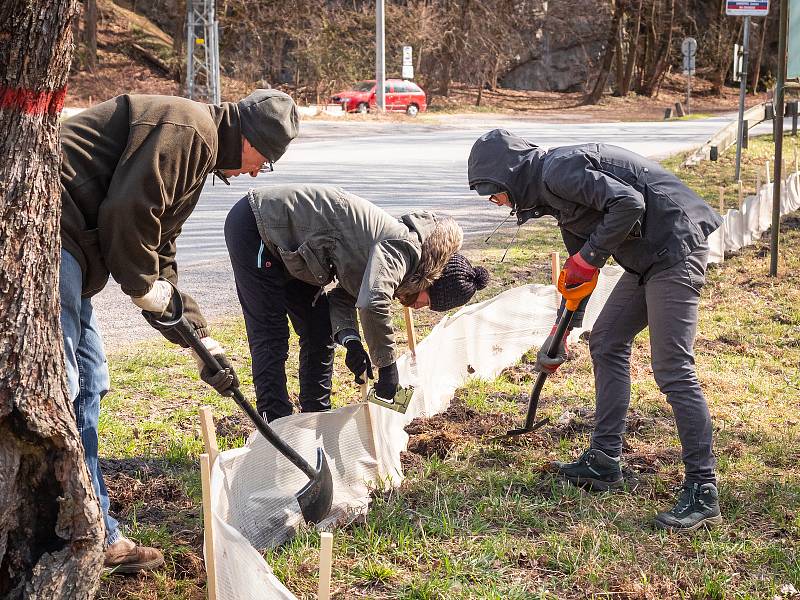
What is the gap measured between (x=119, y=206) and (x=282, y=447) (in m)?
1.07

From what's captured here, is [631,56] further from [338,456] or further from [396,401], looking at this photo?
[338,456]

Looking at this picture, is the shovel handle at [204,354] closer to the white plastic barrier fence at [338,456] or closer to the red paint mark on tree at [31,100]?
the white plastic barrier fence at [338,456]

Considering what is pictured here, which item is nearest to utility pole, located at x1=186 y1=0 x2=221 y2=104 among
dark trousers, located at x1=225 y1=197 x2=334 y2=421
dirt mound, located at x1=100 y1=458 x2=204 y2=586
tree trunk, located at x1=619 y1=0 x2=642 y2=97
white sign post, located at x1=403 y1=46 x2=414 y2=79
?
white sign post, located at x1=403 y1=46 x2=414 y2=79

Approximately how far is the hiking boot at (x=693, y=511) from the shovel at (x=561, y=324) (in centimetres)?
86

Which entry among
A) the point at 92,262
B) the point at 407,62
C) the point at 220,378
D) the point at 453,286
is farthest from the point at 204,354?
the point at 407,62

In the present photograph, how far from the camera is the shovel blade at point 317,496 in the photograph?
11.0 feet

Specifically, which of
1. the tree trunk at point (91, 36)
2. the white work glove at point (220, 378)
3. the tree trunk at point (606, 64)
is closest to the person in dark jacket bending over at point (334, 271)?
the white work glove at point (220, 378)

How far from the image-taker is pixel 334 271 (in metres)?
3.82

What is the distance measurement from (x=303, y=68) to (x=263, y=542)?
3455 cm

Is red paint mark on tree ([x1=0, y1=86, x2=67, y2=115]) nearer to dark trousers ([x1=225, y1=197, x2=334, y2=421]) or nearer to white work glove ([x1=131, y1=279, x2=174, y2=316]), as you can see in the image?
white work glove ([x1=131, y1=279, x2=174, y2=316])

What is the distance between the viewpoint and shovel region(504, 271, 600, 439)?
3715 mm

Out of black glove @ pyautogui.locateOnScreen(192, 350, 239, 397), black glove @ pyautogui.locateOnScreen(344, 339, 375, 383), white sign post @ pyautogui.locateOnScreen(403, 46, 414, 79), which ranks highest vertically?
white sign post @ pyautogui.locateOnScreen(403, 46, 414, 79)

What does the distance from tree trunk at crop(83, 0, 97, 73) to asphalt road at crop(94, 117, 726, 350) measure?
11937 mm

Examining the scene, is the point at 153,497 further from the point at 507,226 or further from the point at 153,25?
the point at 153,25
